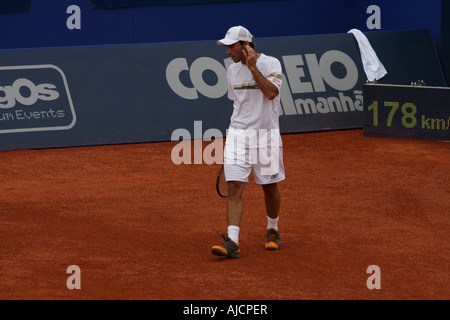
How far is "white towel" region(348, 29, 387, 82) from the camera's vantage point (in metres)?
15.0

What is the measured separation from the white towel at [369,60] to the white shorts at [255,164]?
7.79 m

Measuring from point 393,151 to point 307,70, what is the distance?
2569 millimetres

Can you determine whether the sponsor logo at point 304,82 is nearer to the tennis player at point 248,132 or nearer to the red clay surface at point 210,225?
the red clay surface at point 210,225

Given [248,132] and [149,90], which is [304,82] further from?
[248,132]

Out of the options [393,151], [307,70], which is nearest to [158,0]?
[307,70]

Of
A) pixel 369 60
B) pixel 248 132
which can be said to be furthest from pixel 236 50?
pixel 369 60

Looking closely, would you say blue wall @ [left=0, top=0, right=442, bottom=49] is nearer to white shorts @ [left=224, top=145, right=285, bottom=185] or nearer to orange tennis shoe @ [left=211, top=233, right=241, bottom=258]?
white shorts @ [left=224, top=145, right=285, bottom=185]

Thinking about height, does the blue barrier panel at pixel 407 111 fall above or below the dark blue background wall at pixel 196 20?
below

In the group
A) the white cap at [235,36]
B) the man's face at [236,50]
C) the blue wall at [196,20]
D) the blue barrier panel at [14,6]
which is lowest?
the man's face at [236,50]

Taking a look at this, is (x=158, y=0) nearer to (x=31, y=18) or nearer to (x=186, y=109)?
(x=31, y=18)

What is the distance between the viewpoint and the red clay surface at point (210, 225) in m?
6.68

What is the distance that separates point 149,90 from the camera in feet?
45.5

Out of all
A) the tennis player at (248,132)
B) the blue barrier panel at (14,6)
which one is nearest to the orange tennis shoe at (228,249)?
the tennis player at (248,132)

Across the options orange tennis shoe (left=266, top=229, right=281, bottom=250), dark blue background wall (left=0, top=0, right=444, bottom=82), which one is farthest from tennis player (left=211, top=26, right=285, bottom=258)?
dark blue background wall (left=0, top=0, right=444, bottom=82)
